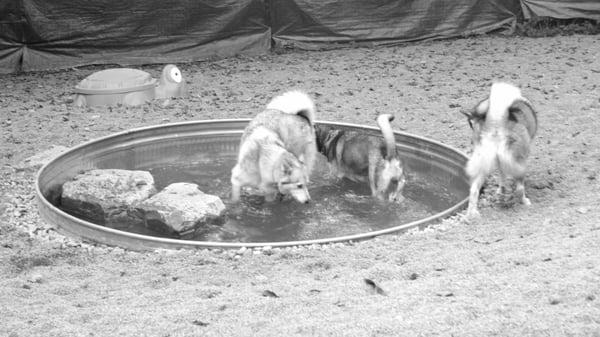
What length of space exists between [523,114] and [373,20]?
8509 millimetres

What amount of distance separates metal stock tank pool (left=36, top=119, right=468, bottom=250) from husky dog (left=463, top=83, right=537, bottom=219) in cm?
32

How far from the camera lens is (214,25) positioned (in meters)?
14.0

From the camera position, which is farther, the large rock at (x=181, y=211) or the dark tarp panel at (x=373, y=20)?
the dark tarp panel at (x=373, y=20)

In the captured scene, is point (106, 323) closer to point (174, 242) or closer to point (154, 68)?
point (174, 242)

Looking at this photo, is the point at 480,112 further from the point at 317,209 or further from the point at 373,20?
the point at 373,20

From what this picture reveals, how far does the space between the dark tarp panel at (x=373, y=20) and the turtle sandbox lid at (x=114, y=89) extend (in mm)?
4287

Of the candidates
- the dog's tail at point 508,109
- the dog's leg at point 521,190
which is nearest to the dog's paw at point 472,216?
the dog's leg at point 521,190

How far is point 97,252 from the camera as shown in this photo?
19.0 ft

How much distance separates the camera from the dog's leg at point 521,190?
6.32 metres

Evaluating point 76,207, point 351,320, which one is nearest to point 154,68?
point 76,207

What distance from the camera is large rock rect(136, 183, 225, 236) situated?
251 inches

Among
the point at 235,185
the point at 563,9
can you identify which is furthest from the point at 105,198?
the point at 563,9

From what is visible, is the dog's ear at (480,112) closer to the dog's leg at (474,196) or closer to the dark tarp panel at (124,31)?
the dog's leg at (474,196)

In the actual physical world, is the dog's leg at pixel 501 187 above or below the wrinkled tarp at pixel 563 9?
below
